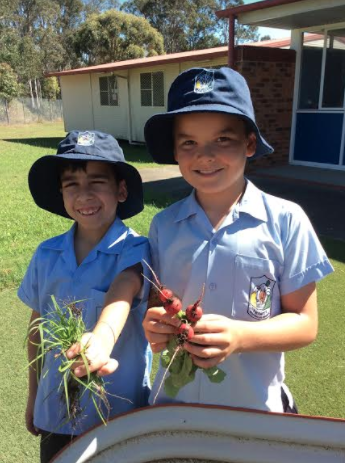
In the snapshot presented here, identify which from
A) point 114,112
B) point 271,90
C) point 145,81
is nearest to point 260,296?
point 271,90

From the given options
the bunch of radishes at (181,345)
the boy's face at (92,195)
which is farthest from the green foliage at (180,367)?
the boy's face at (92,195)

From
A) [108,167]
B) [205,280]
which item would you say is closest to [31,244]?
[108,167]

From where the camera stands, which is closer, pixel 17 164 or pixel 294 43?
pixel 294 43

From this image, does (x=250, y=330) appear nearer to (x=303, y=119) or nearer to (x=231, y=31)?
(x=231, y=31)

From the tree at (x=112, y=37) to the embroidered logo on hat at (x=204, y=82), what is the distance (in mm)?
38658

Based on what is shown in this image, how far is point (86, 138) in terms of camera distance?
1.77 meters

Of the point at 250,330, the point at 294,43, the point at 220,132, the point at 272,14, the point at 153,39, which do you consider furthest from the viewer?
the point at 153,39

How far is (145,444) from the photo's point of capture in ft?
4.38

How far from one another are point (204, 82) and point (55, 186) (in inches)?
33.3

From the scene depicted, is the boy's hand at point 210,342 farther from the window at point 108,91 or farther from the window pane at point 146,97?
the window at point 108,91

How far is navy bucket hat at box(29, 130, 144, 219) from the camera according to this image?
68.0 inches

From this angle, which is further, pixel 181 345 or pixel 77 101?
pixel 77 101

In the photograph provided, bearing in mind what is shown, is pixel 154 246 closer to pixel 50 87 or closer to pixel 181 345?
pixel 181 345

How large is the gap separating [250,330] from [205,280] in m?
0.27
